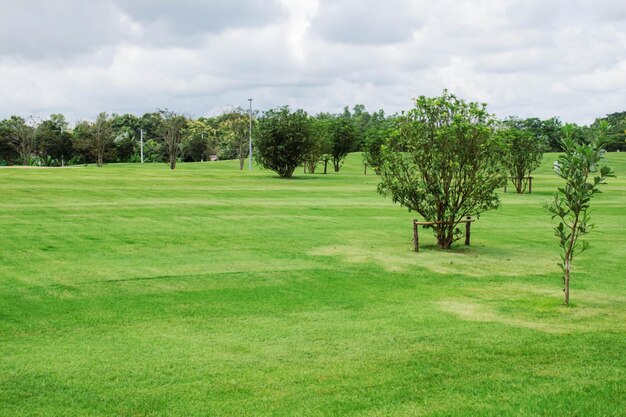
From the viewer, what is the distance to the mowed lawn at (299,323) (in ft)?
27.0

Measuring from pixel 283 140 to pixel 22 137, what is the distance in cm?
4799

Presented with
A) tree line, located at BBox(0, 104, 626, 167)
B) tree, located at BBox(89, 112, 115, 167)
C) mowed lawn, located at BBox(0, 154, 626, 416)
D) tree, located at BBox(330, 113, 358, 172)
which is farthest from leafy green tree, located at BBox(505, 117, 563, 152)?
mowed lawn, located at BBox(0, 154, 626, 416)

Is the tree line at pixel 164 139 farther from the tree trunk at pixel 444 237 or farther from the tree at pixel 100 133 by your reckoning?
the tree trunk at pixel 444 237

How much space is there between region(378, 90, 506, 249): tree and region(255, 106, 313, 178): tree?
38526 mm

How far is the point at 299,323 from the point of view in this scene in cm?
1184

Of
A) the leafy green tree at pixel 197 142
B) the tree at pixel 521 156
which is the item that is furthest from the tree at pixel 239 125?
the tree at pixel 521 156

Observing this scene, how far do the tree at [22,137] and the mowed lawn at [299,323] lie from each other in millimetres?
72860

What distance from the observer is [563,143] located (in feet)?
42.8

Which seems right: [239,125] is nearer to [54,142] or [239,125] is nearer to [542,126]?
[54,142]

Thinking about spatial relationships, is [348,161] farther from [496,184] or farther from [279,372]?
[279,372]

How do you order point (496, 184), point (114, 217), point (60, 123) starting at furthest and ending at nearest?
point (60, 123), point (114, 217), point (496, 184)

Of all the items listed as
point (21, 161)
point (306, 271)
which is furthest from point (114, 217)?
point (21, 161)

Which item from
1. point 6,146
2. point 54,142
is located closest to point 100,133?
point 54,142

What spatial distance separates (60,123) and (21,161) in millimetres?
12525
